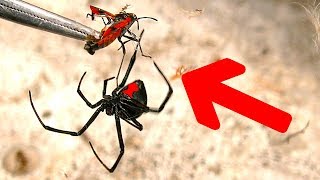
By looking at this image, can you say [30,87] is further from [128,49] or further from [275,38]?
[275,38]

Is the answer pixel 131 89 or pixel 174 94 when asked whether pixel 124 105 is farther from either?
pixel 174 94

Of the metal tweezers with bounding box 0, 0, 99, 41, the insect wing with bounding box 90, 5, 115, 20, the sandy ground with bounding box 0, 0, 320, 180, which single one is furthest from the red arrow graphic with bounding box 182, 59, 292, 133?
the metal tweezers with bounding box 0, 0, 99, 41

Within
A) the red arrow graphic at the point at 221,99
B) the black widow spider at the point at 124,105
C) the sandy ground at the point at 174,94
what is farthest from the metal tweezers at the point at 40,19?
the red arrow graphic at the point at 221,99

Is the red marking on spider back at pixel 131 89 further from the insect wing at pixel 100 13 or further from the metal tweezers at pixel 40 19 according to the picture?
the insect wing at pixel 100 13

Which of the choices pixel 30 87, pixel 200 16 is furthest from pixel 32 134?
pixel 200 16

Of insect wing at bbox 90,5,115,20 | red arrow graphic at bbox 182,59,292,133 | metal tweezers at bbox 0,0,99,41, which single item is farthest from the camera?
red arrow graphic at bbox 182,59,292,133

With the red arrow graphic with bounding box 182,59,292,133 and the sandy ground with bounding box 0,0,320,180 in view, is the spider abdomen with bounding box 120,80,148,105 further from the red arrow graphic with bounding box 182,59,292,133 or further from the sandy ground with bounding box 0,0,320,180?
the red arrow graphic with bounding box 182,59,292,133
